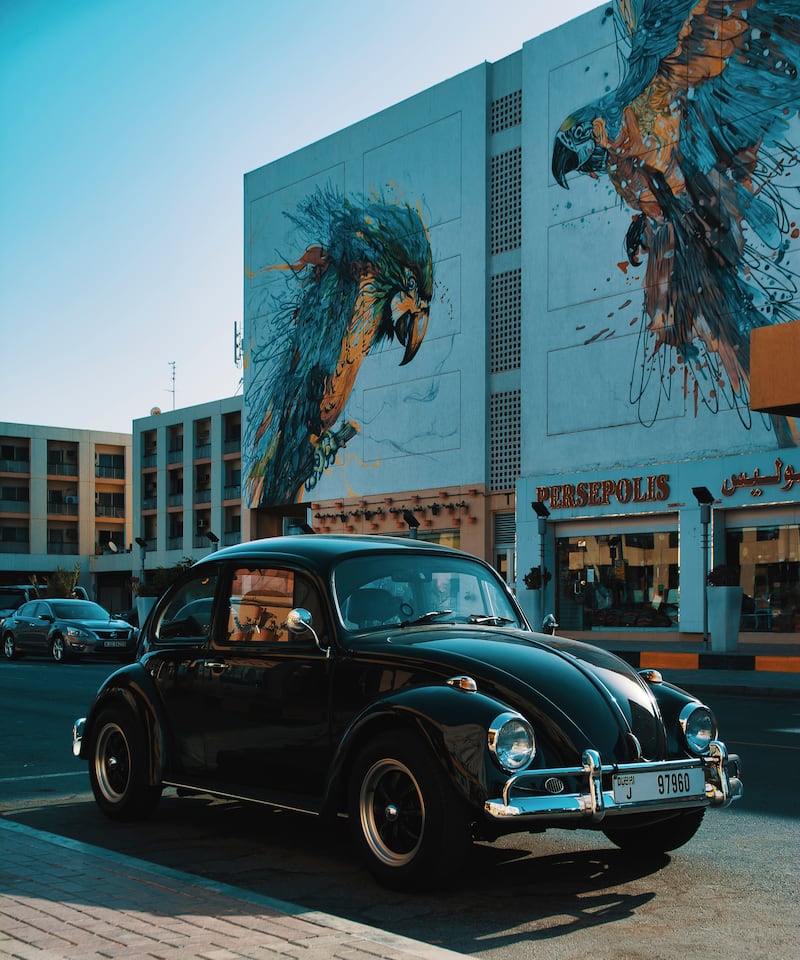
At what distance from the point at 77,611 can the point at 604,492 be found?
15270mm

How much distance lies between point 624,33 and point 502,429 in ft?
41.6

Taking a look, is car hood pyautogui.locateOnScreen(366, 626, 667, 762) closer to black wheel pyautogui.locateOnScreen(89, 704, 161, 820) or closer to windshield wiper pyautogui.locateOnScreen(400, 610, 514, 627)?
windshield wiper pyautogui.locateOnScreen(400, 610, 514, 627)

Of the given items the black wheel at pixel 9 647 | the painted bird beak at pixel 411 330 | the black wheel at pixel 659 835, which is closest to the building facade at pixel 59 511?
the painted bird beak at pixel 411 330

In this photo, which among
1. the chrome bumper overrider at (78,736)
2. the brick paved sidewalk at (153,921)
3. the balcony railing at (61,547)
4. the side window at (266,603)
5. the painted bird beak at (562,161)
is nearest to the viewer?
the brick paved sidewalk at (153,921)

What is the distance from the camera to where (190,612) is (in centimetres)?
736

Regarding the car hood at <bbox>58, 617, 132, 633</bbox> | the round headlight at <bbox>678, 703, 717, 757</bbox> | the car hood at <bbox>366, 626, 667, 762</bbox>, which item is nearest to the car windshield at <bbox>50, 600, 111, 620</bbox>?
the car hood at <bbox>58, 617, 132, 633</bbox>

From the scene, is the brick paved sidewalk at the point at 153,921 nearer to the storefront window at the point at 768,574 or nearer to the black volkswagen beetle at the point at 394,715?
the black volkswagen beetle at the point at 394,715

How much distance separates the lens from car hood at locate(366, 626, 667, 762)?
17.8ft

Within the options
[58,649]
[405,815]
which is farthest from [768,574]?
[405,815]

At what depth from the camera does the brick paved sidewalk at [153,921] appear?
431 centimetres

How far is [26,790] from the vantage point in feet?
28.5

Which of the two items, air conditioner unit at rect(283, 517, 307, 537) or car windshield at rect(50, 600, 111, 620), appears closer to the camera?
car windshield at rect(50, 600, 111, 620)

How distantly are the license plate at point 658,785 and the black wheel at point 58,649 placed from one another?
79.9 ft

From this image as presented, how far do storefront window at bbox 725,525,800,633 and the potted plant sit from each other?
574cm
